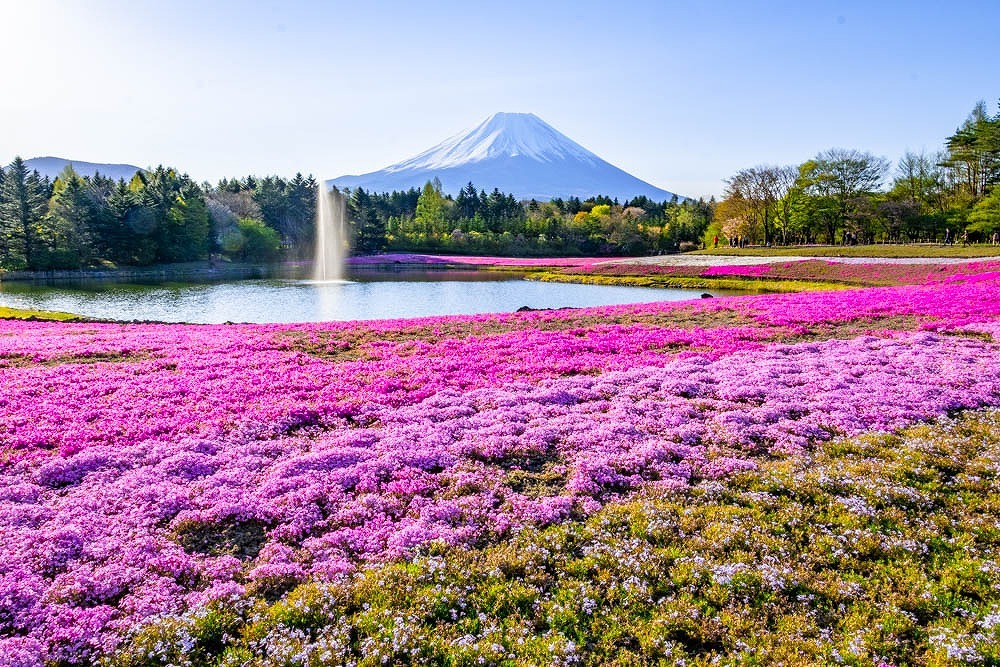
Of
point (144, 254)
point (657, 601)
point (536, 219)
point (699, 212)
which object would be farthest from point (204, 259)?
point (699, 212)

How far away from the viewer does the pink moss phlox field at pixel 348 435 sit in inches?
286

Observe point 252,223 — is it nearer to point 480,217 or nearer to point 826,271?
point 480,217

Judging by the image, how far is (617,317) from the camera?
29828 millimetres

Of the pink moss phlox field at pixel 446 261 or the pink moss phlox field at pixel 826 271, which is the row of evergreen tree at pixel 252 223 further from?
the pink moss phlox field at pixel 826 271

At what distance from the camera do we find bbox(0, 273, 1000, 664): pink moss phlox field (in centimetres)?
726

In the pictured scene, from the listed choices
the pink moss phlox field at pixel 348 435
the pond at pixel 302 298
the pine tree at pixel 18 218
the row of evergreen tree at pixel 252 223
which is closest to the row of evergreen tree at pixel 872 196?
the row of evergreen tree at pixel 252 223

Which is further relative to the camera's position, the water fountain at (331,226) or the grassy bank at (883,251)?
the water fountain at (331,226)

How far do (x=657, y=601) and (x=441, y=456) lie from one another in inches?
202

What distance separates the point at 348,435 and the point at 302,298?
40.6 meters

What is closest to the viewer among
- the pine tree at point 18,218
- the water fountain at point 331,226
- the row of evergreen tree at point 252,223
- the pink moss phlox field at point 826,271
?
the pink moss phlox field at point 826,271

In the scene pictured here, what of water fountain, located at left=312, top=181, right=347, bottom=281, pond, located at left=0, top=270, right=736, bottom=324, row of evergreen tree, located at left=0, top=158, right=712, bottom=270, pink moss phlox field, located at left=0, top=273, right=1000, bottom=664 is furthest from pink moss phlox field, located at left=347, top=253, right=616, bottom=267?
pink moss phlox field, located at left=0, top=273, right=1000, bottom=664

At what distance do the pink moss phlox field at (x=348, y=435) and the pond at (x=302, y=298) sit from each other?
16.6 m

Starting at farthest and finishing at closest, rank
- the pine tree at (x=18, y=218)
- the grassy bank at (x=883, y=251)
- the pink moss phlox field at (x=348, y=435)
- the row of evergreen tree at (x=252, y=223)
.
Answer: the row of evergreen tree at (x=252, y=223), the pine tree at (x=18, y=218), the grassy bank at (x=883, y=251), the pink moss phlox field at (x=348, y=435)

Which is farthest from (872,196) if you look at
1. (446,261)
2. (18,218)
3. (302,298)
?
(18,218)
